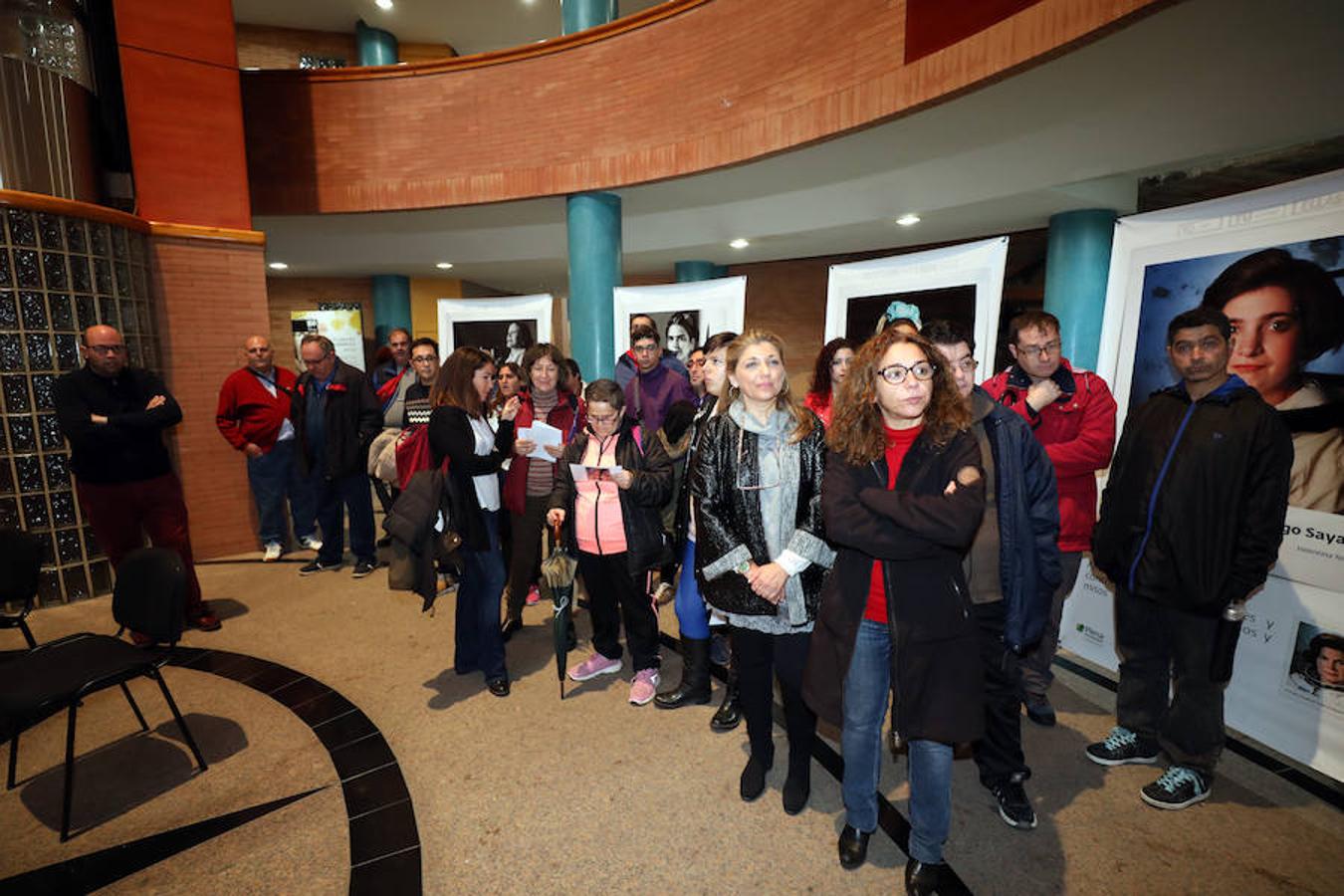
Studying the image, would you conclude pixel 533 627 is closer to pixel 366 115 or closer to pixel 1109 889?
pixel 1109 889

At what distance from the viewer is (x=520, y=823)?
8.02 feet

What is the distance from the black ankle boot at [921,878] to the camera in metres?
2.04

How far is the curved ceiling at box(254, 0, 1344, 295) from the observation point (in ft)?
13.5

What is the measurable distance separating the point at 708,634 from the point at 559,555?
939 millimetres

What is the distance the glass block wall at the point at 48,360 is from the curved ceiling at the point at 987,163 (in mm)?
3945

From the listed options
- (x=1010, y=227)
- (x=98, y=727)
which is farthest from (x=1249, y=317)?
(x=1010, y=227)

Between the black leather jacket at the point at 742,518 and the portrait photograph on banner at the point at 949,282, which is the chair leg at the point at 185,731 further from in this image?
the portrait photograph on banner at the point at 949,282

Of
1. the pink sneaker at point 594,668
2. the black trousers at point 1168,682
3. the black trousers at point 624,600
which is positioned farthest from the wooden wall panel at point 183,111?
the black trousers at point 1168,682

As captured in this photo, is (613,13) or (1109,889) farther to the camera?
(613,13)

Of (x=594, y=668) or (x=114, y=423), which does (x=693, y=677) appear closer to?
(x=594, y=668)

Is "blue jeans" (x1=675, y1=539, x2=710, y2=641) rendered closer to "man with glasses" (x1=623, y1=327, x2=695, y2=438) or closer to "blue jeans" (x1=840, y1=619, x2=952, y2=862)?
"blue jeans" (x1=840, y1=619, x2=952, y2=862)

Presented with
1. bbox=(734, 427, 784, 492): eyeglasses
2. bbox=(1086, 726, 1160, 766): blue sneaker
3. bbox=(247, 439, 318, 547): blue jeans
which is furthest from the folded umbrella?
bbox=(247, 439, 318, 547): blue jeans

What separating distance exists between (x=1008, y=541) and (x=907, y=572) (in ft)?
1.96

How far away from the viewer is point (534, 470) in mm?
3838
